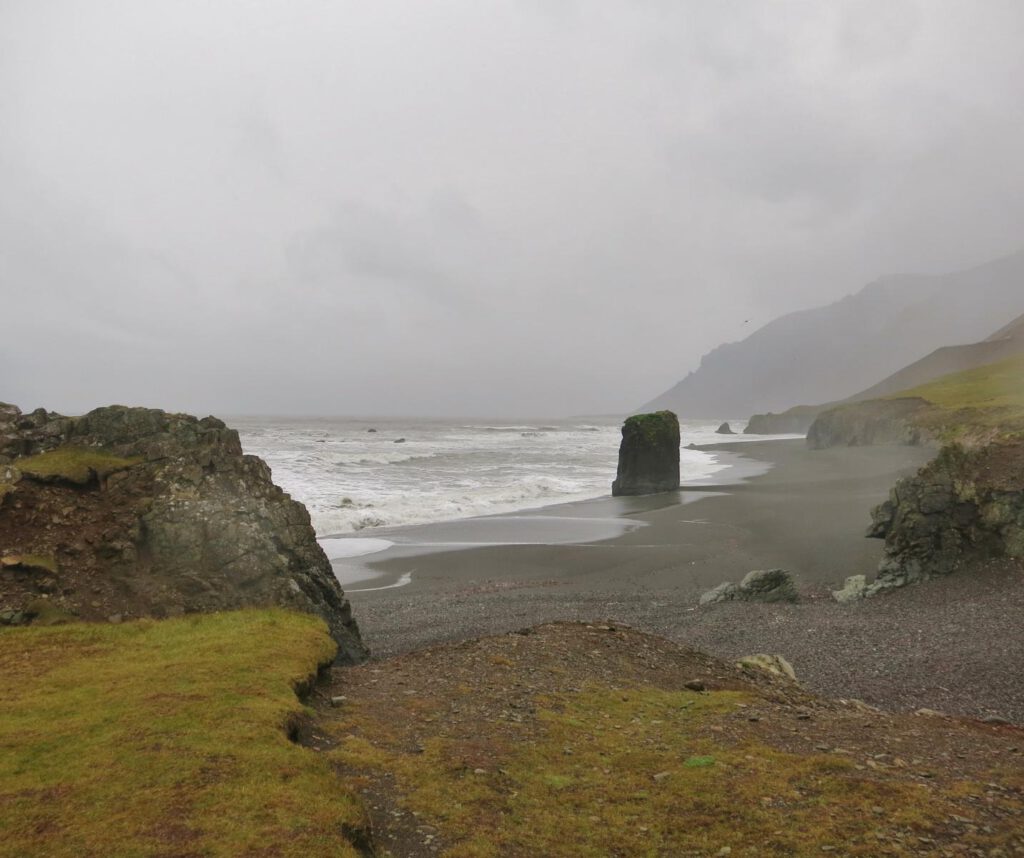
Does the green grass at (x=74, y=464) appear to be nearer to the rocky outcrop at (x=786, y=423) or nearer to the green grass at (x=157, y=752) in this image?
the green grass at (x=157, y=752)

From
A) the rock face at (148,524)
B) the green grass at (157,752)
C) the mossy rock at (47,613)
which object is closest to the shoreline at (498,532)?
the rock face at (148,524)

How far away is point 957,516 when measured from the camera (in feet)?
71.6

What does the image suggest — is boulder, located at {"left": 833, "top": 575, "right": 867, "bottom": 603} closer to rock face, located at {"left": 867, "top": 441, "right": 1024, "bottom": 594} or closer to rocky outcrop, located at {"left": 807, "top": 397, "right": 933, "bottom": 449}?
rock face, located at {"left": 867, "top": 441, "right": 1024, "bottom": 594}

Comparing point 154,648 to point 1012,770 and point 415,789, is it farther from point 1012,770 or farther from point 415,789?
point 1012,770

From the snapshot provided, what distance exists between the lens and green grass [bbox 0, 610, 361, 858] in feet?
20.3

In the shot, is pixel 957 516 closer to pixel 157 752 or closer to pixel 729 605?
pixel 729 605

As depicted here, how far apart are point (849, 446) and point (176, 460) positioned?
9207 centimetres

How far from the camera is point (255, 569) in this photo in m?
14.5

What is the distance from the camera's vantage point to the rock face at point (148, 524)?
13133 millimetres

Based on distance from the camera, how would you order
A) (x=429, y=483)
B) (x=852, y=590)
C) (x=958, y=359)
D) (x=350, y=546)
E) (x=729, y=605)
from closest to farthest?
(x=729, y=605) → (x=852, y=590) → (x=350, y=546) → (x=429, y=483) → (x=958, y=359)

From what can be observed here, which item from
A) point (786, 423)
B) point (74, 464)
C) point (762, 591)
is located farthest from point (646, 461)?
point (786, 423)

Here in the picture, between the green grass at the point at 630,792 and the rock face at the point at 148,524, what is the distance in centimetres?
555

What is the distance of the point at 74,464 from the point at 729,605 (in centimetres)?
1779

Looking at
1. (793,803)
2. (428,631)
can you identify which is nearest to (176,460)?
(428,631)
